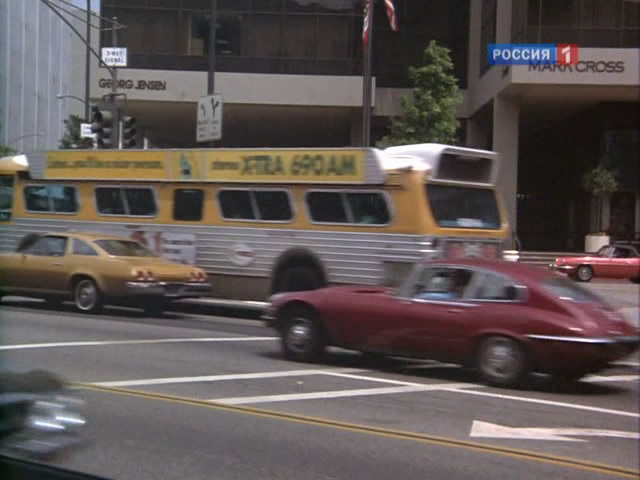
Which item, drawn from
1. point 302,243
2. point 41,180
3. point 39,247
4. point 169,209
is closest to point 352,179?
point 302,243

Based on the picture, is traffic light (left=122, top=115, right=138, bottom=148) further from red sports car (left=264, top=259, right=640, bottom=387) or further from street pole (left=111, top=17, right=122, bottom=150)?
red sports car (left=264, top=259, right=640, bottom=387)

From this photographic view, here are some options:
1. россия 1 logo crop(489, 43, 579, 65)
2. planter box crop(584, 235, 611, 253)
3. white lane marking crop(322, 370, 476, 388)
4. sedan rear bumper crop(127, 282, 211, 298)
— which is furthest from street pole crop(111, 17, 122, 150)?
planter box crop(584, 235, 611, 253)

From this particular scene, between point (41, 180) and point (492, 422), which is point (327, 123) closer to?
point (41, 180)

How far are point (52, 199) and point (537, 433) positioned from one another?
1231 centimetres

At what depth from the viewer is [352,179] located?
1320 centimetres

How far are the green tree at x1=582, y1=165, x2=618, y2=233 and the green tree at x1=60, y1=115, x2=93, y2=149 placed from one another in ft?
37.7

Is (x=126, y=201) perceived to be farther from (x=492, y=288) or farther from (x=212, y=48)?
(x=492, y=288)

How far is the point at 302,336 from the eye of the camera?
1023cm

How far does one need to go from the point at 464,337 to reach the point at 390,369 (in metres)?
1.25

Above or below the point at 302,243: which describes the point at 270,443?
below

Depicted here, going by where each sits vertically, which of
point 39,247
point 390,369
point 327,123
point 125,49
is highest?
point 125,49

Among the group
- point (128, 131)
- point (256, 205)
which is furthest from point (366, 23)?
point (128, 131)

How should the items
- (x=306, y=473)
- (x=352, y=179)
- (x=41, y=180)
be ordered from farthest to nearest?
(x=41, y=180) < (x=352, y=179) < (x=306, y=473)

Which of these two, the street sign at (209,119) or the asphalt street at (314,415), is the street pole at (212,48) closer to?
the street sign at (209,119)
